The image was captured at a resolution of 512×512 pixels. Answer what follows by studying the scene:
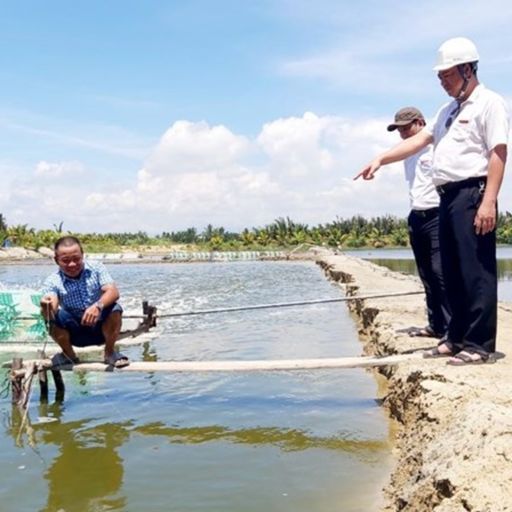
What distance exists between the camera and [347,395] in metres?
5.38

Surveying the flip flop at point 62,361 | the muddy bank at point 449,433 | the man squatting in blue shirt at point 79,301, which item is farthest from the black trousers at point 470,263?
the flip flop at point 62,361

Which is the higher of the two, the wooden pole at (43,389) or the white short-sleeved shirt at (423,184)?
the white short-sleeved shirt at (423,184)

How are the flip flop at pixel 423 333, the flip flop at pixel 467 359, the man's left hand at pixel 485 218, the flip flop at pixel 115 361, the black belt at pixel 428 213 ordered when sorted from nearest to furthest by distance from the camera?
the man's left hand at pixel 485 218
the flip flop at pixel 467 359
the flip flop at pixel 115 361
the black belt at pixel 428 213
the flip flop at pixel 423 333

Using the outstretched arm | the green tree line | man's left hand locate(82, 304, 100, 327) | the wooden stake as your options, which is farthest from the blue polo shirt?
the green tree line

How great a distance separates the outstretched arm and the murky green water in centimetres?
166

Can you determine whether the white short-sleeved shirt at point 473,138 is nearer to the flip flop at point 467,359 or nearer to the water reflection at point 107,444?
the flip flop at point 467,359

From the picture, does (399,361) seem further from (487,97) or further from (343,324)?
(343,324)

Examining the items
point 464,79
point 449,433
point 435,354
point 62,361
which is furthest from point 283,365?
point 464,79

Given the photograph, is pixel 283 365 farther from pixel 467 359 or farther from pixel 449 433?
pixel 449 433

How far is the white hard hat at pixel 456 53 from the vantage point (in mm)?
4148

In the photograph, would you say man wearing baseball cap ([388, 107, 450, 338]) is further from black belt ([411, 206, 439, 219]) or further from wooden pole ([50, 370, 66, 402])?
wooden pole ([50, 370, 66, 402])

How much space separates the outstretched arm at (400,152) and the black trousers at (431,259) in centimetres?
71

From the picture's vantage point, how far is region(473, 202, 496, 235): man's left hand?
403 cm

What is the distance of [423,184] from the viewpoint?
543 cm
